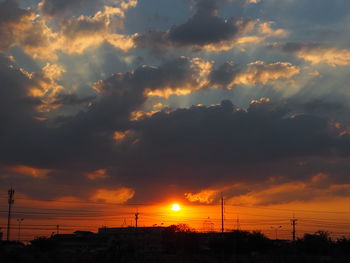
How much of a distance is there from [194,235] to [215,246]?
11.5 m

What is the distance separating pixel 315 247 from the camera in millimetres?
125938

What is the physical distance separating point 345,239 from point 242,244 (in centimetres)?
2960

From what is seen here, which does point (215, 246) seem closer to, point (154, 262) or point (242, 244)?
point (242, 244)

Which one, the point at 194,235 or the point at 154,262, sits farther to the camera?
the point at 194,235

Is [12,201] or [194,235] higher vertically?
[12,201]

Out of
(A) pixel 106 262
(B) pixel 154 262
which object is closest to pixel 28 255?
(A) pixel 106 262

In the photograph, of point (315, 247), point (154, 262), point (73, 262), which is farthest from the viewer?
point (315, 247)

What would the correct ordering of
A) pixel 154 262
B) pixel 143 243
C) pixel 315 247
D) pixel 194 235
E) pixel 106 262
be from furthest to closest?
pixel 194 235 < pixel 315 247 < pixel 143 243 < pixel 154 262 < pixel 106 262

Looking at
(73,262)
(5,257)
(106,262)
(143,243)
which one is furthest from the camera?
(143,243)

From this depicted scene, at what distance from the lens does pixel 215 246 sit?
133 m

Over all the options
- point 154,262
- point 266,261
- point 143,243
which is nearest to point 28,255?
point 154,262

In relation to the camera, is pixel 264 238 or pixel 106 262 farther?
pixel 264 238

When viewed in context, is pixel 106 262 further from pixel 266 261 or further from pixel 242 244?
pixel 242 244

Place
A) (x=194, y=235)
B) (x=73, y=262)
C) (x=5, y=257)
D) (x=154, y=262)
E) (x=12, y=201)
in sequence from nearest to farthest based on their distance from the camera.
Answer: (x=5, y=257), (x=73, y=262), (x=154, y=262), (x=12, y=201), (x=194, y=235)
